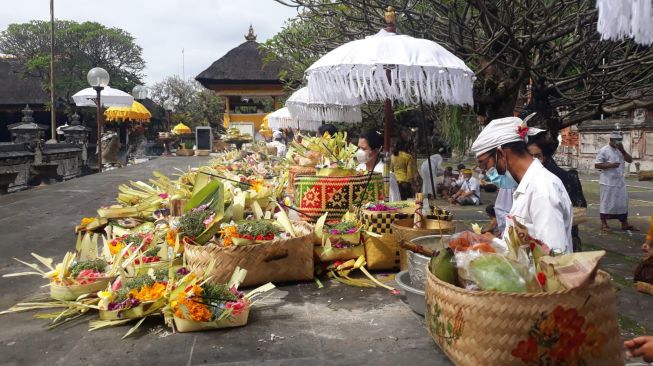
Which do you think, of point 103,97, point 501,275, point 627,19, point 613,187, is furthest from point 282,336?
point 103,97

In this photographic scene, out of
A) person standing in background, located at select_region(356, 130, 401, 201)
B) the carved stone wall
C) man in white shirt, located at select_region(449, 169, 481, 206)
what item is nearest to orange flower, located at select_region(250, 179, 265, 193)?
person standing in background, located at select_region(356, 130, 401, 201)

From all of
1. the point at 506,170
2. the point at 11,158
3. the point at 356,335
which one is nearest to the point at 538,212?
the point at 506,170

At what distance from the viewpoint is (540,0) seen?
226 inches

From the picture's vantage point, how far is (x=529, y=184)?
2752mm

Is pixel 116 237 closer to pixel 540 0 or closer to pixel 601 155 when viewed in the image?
pixel 540 0

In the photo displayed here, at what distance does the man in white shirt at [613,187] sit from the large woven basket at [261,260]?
620 centimetres

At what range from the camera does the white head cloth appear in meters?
2.88

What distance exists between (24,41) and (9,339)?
41.2 meters

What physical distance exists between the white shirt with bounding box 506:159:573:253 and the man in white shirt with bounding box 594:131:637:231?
21.6 ft

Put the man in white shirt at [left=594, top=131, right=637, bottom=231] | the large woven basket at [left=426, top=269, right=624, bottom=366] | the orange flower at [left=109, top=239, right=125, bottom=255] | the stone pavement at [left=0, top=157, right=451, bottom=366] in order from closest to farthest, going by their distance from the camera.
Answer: the large woven basket at [left=426, top=269, right=624, bottom=366] < the stone pavement at [left=0, top=157, right=451, bottom=366] < the orange flower at [left=109, top=239, right=125, bottom=255] < the man in white shirt at [left=594, top=131, right=637, bottom=231]

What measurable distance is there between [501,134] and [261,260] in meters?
2.28

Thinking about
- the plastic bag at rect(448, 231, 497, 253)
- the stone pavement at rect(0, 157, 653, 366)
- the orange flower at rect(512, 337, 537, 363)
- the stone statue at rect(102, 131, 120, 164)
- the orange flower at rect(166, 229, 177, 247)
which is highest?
the stone statue at rect(102, 131, 120, 164)

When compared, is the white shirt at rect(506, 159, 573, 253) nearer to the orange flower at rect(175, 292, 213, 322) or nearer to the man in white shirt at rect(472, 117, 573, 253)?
the man in white shirt at rect(472, 117, 573, 253)

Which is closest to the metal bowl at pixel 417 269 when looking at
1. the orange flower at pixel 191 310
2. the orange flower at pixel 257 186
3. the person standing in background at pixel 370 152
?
the orange flower at pixel 191 310
